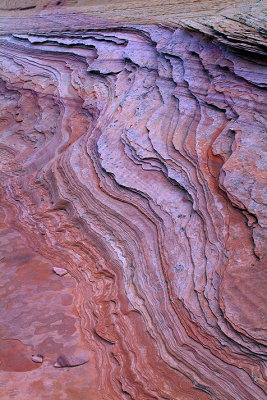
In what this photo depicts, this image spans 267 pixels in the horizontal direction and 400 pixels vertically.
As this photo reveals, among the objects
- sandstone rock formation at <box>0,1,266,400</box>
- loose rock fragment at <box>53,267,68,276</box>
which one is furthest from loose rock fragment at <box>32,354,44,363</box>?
loose rock fragment at <box>53,267,68,276</box>

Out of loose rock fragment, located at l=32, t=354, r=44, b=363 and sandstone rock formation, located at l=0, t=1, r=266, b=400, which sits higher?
sandstone rock formation, located at l=0, t=1, r=266, b=400

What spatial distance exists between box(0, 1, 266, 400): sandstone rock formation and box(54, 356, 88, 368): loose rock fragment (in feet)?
0.10

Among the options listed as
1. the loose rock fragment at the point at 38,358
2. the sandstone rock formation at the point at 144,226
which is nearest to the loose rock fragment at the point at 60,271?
the sandstone rock formation at the point at 144,226

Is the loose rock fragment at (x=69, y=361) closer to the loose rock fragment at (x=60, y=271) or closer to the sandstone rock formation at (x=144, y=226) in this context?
the sandstone rock formation at (x=144, y=226)

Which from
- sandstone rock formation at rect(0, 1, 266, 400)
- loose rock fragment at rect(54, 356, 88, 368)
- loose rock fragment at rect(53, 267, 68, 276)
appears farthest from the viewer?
loose rock fragment at rect(53, 267, 68, 276)

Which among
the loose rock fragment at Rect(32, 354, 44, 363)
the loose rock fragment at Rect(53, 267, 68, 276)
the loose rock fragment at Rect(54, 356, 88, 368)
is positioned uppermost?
the loose rock fragment at Rect(53, 267, 68, 276)

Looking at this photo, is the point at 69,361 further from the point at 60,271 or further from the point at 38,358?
the point at 60,271

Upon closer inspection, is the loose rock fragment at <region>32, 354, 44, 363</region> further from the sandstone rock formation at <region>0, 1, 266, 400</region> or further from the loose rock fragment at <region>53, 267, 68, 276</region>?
the loose rock fragment at <region>53, 267, 68, 276</region>

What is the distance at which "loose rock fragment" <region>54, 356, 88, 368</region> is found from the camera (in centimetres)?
260

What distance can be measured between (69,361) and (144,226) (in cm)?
118

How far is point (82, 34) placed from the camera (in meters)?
6.28

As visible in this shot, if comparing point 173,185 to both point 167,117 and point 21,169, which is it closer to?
point 167,117

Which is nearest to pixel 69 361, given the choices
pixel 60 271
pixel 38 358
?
pixel 38 358

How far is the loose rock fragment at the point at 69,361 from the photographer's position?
102 inches
